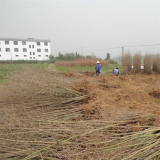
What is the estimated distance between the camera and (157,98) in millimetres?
2887

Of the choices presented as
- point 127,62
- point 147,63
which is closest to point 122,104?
point 127,62

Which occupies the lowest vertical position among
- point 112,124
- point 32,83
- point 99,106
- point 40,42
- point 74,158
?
point 74,158

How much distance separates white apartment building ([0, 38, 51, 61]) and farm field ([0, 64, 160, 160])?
88.2 feet

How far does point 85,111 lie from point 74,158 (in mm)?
950

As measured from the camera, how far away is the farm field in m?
1.33

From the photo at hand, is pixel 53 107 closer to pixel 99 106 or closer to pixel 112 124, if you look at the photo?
pixel 99 106

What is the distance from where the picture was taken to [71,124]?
1752 millimetres

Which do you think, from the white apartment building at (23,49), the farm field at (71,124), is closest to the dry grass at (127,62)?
the farm field at (71,124)

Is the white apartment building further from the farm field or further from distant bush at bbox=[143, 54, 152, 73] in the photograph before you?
the farm field

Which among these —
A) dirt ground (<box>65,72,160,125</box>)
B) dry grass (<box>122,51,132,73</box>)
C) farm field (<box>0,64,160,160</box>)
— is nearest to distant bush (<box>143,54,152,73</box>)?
dry grass (<box>122,51,132,73</box>)

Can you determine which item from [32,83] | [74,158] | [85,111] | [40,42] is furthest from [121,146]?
[40,42]

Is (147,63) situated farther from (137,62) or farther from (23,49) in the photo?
(23,49)

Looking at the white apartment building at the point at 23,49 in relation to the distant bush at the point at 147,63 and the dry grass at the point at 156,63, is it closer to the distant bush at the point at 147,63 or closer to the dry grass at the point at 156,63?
the distant bush at the point at 147,63

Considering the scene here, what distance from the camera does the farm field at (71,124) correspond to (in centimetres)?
133
